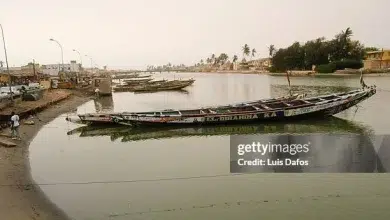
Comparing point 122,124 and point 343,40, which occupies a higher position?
point 343,40

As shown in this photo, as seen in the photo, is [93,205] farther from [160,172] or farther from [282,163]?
[282,163]

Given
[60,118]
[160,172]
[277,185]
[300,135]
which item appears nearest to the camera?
[277,185]

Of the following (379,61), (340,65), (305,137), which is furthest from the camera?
(379,61)

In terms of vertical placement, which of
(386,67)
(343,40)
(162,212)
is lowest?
(162,212)

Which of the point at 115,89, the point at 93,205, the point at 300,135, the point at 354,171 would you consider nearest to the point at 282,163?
the point at 354,171

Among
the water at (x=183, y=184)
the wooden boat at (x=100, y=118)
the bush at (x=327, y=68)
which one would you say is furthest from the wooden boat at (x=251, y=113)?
the bush at (x=327, y=68)

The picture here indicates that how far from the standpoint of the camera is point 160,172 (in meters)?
15.8

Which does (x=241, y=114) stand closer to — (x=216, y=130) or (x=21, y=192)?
(x=216, y=130)

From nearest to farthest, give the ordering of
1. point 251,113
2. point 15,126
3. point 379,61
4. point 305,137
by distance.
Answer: point 15,126 → point 305,137 → point 251,113 → point 379,61

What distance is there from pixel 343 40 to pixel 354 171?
9772 centimetres

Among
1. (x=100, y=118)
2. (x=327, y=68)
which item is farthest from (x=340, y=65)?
(x=100, y=118)

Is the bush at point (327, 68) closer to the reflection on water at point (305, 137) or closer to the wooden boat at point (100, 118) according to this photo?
the reflection on water at point (305, 137)

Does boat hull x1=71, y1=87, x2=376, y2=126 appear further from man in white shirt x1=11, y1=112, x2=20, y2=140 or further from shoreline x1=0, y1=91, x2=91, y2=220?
shoreline x1=0, y1=91, x2=91, y2=220

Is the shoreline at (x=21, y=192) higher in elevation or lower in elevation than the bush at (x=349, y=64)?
lower
